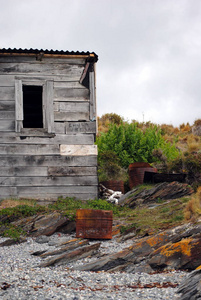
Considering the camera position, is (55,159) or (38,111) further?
(38,111)

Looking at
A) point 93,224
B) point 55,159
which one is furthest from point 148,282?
point 55,159

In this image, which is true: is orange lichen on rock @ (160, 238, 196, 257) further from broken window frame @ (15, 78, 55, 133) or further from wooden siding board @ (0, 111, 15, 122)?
wooden siding board @ (0, 111, 15, 122)

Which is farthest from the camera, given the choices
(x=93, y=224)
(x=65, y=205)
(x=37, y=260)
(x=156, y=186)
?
(x=156, y=186)

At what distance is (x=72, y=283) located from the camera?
553 centimetres

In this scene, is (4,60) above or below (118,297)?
above

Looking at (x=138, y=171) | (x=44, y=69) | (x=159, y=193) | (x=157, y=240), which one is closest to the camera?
(x=157, y=240)

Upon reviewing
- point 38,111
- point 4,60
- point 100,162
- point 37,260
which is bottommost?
point 37,260

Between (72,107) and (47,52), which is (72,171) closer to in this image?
(72,107)

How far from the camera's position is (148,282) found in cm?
559

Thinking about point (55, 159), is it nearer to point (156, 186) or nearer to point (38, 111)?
point (156, 186)

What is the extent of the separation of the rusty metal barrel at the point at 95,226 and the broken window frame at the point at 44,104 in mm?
4143

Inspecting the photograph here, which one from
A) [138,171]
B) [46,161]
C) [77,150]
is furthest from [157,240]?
[138,171]

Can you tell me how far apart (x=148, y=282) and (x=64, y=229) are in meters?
4.08

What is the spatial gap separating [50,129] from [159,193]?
3.93 metres
